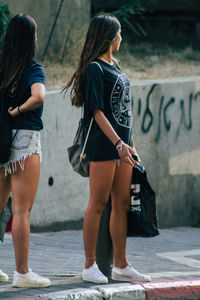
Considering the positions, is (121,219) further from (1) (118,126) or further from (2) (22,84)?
(2) (22,84)

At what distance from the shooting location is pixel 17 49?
4.64m

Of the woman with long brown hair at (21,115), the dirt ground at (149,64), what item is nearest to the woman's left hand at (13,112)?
the woman with long brown hair at (21,115)

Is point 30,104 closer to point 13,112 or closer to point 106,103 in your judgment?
point 13,112

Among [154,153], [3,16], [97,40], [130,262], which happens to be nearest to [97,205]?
[97,40]

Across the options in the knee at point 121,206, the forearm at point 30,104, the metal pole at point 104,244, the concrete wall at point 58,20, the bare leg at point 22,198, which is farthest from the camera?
the concrete wall at point 58,20

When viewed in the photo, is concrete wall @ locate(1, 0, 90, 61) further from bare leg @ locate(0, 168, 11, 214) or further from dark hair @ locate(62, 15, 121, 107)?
bare leg @ locate(0, 168, 11, 214)

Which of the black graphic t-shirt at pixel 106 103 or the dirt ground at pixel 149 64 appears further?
the dirt ground at pixel 149 64

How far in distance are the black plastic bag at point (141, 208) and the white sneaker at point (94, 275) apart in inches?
14.0

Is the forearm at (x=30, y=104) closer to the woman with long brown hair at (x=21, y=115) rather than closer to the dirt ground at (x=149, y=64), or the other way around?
the woman with long brown hair at (x=21, y=115)

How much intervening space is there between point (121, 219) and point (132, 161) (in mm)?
449

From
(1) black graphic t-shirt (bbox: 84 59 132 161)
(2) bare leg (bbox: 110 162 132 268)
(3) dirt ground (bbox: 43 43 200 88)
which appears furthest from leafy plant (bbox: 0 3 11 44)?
(2) bare leg (bbox: 110 162 132 268)

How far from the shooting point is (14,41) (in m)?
4.64

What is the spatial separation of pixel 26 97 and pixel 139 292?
61.9 inches

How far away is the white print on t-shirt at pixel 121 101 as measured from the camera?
15.9ft
